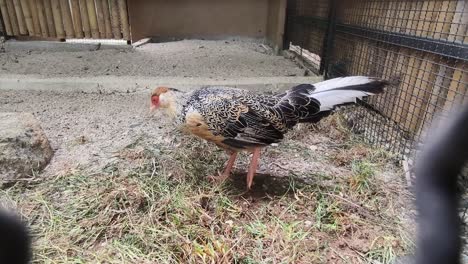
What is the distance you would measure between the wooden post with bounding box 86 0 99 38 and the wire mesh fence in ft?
14.2

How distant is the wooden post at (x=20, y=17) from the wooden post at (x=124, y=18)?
68.1 inches

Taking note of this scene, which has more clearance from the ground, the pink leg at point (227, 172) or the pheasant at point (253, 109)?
the pheasant at point (253, 109)

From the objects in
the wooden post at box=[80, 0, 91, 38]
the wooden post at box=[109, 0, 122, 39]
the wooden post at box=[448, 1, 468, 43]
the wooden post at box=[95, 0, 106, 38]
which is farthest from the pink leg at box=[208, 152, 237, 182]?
the wooden post at box=[80, 0, 91, 38]

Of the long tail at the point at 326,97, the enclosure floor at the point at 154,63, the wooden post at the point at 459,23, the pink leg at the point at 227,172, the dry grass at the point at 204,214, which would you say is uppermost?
the wooden post at the point at 459,23

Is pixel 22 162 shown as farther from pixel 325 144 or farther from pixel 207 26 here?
pixel 207 26

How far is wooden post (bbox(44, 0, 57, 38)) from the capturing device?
5711mm

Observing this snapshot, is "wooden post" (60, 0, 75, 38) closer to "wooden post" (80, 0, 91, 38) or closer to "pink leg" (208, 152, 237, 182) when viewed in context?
"wooden post" (80, 0, 91, 38)

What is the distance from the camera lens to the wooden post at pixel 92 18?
19.0 feet

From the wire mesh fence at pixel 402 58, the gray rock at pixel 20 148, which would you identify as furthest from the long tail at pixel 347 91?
the gray rock at pixel 20 148

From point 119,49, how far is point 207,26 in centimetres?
217

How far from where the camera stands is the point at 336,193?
209 cm

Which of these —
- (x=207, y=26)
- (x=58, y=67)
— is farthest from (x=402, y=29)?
(x=207, y=26)

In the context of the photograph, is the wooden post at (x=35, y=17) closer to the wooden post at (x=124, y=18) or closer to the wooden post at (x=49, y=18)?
the wooden post at (x=49, y=18)

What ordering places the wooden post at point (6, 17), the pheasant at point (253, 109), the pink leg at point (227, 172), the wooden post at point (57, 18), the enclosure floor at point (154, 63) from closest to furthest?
the pheasant at point (253, 109)
the pink leg at point (227, 172)
the enclosure floor at point (154, 63)
the wooden post at point (6, 17)
the wooden post at point (57, 18)
